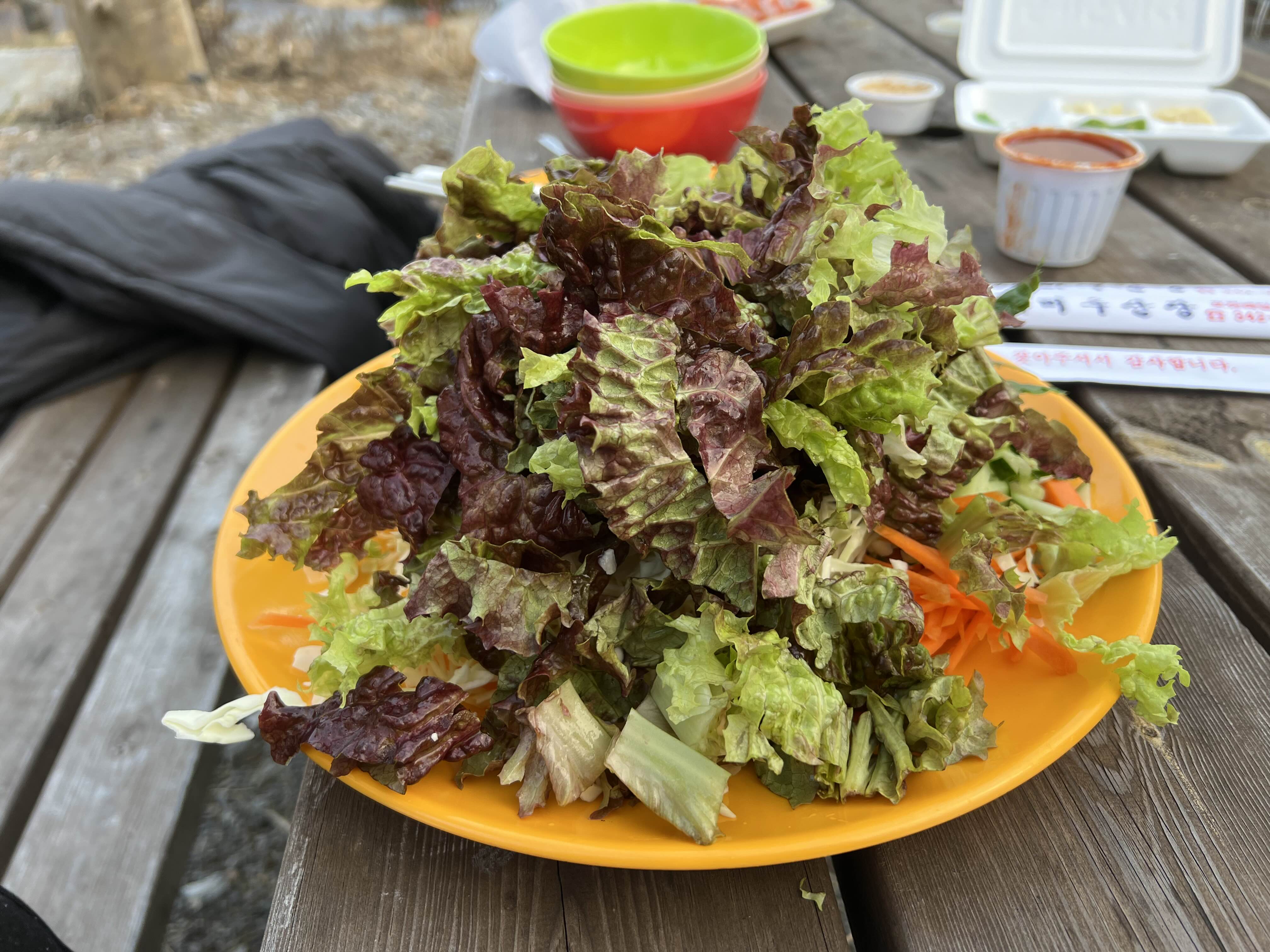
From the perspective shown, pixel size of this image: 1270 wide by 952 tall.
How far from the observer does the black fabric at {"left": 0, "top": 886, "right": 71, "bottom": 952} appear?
0.98m

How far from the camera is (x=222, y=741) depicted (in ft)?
3.22

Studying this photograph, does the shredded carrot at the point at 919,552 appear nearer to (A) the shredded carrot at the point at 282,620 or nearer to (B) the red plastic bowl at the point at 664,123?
(A) the shredded carrot at the point at 282,620

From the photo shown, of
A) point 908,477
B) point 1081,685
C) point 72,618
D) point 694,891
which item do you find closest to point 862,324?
point 908,477

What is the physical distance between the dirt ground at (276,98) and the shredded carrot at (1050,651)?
5058mm

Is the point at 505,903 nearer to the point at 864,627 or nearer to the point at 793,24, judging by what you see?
the point at 864,627

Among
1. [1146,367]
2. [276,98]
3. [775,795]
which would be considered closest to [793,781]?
[775,795]

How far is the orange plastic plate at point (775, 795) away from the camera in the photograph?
2.65 feet

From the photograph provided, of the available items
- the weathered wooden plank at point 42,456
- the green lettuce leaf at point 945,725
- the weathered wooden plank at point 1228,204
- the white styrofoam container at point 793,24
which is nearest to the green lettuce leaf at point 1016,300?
the green lettuce leaf at point 945,725

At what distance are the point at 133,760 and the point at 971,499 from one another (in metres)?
1.65

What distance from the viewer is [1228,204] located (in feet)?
7.32

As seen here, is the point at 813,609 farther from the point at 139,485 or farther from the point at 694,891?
the point at 139,485

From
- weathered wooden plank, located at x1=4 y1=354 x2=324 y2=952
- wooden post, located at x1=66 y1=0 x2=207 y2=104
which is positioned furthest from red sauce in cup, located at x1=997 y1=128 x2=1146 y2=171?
wooden post, located at x1=66 y1=0 x2=207 y2=104

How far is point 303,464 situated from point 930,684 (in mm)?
990

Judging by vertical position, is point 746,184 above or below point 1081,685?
above
